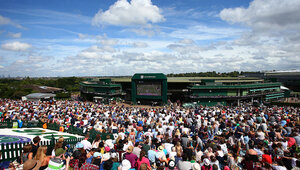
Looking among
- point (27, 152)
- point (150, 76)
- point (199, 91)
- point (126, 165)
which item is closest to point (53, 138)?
point (27, 152)

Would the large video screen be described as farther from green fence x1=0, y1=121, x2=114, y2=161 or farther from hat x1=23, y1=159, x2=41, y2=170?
hat x1=23, y1=159, x2=41, y2=170

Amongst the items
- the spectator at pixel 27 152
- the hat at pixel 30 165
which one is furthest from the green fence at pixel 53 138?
the hat at pixel 30 165

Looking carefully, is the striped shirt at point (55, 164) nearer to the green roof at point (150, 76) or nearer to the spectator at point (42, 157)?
the spectator at point (42, 157)

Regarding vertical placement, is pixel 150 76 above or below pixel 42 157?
above

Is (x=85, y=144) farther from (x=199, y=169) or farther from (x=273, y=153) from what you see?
(x=273, y=153)

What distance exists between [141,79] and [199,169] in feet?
133

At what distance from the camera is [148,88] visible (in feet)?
150

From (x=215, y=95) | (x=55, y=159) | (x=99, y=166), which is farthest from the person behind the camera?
(x=215, y=95)

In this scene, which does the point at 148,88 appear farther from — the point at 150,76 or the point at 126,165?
the point at 126,165

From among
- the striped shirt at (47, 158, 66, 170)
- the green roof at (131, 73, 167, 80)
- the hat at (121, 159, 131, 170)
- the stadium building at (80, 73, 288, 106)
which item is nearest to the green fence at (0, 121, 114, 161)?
the striped shirt at (47, 158, 66, 170)

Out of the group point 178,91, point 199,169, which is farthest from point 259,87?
point 199,169

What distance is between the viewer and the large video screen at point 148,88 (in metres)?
45.0

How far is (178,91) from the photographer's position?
52.7 meters

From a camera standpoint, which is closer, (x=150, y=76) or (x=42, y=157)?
(x=42, y=157)
